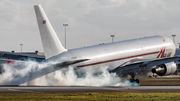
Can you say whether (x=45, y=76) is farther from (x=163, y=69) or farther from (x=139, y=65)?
(x=163, y=69)

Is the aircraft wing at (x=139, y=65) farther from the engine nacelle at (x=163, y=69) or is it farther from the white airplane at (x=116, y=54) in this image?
the engine nacelle at (x=163, y=69)

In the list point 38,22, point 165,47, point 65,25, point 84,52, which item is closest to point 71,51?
point 84,52

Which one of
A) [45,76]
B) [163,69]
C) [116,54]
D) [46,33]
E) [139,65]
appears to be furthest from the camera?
[163,69]

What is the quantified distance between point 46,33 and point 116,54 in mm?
11104

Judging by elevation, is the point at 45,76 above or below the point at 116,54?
below

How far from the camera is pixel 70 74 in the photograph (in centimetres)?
4266

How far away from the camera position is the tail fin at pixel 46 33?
4100cm

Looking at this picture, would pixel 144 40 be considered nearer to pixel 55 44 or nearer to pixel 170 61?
pixel 170 61

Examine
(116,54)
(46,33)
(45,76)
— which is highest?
(46,33)

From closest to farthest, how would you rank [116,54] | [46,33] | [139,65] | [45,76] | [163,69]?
[45,76]
[46,33]
[139,65]
[116,54]
[163,69]

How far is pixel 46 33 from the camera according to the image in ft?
134

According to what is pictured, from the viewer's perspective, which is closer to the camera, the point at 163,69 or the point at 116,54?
the point at 116,54

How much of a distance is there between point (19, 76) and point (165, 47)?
24.3m

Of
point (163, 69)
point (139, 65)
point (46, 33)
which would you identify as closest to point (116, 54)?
point (139, 65)
